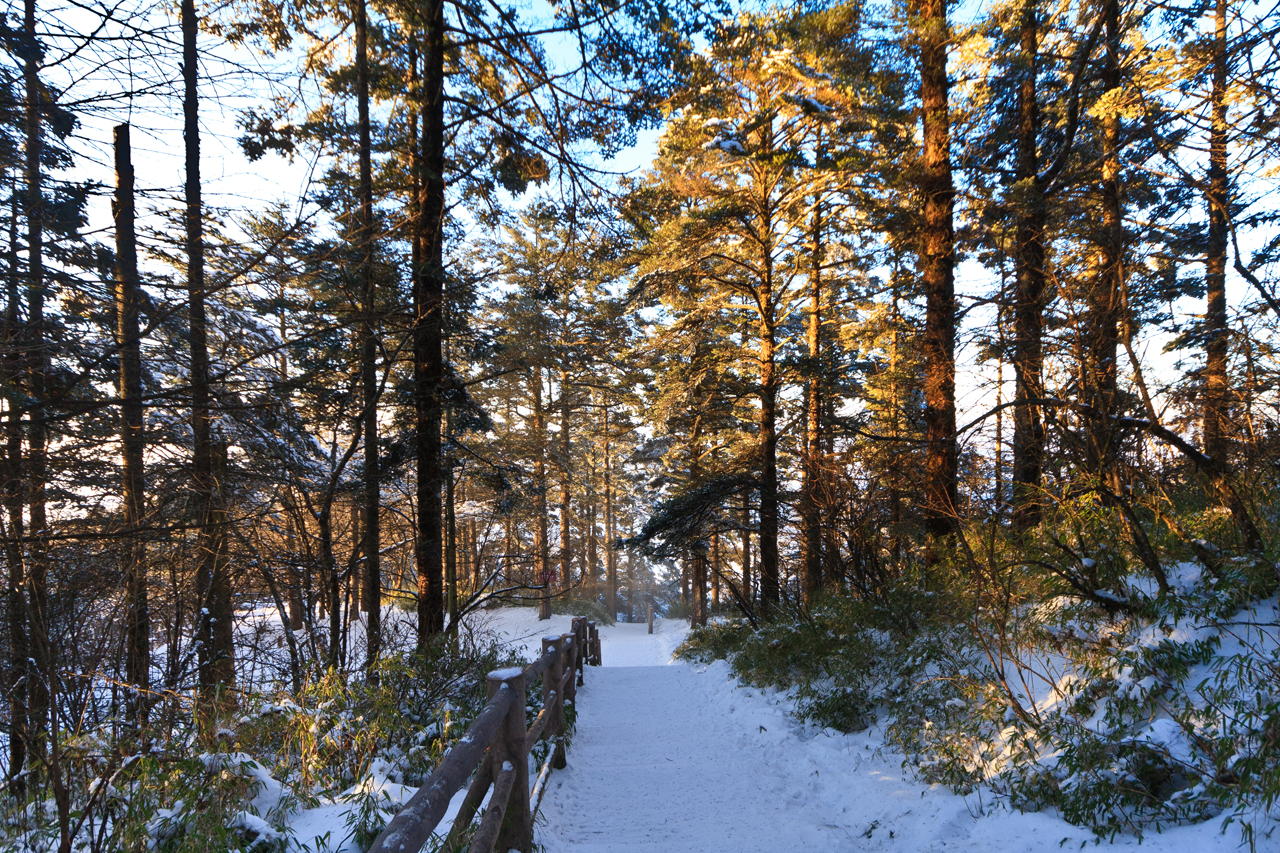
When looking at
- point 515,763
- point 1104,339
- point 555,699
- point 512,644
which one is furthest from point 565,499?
point 1104,339

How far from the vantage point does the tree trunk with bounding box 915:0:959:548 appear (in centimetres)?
838

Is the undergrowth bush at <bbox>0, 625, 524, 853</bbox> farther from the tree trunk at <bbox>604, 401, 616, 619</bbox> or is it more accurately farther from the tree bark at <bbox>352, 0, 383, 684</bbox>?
the tree trunk at <bbox>604, 401, 616, 619</bbox>

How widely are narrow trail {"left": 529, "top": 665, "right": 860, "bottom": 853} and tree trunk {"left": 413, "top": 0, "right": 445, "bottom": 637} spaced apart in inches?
111

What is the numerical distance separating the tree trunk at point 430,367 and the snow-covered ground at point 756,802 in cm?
282

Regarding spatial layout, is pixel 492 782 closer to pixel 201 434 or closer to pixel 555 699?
pixel 555 699

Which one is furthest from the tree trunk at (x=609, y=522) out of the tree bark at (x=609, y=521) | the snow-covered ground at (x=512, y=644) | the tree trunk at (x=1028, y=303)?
the tree trunk at (x=1028, y=303)

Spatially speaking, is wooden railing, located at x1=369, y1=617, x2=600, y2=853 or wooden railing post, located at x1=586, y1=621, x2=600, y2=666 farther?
wooden railing post, located at x1=586, y1=621, x2=600, y2=666

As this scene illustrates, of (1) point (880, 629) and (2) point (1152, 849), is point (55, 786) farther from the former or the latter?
(1) point (880, 629)

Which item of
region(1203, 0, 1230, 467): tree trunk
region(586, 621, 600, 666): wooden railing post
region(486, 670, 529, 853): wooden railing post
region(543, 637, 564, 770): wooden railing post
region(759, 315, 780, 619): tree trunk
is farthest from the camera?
region(586, 621, 600, 666): wooden railing post

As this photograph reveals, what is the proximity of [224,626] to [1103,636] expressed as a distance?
921 centimetres

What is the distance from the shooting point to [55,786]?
2.91 metres

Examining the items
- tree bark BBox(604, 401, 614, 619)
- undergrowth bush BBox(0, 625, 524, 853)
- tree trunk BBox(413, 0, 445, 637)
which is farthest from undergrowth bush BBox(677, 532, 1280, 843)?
tree bark BBox(604, 401, 614, 619)

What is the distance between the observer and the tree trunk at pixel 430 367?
805 cm

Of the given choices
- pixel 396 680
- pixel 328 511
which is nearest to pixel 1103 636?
pixel 396 680
